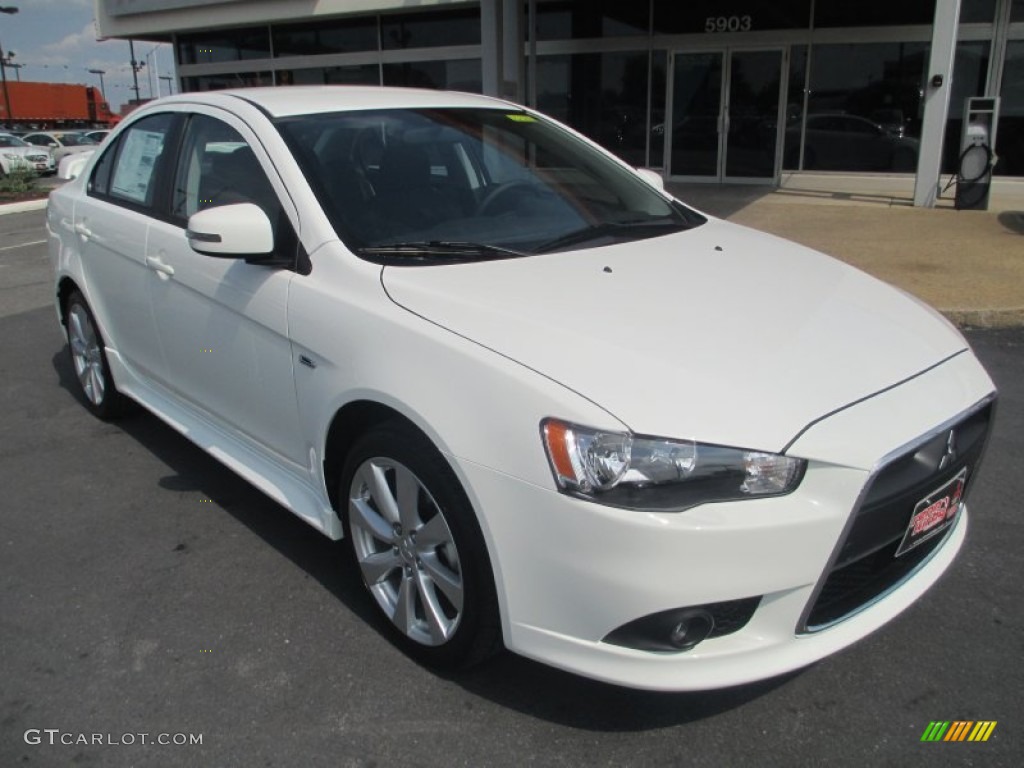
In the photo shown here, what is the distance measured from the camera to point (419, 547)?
2.53 m

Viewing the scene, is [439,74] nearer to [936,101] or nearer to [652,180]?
[936,101]

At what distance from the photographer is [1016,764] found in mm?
2219

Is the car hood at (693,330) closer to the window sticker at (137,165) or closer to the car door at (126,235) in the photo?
the car door at (126,235)

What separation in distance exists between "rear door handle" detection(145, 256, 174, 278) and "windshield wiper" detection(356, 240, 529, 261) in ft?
3.87

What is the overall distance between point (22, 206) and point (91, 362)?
1436 centimetres

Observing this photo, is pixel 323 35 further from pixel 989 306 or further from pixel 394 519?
pixel 394 519

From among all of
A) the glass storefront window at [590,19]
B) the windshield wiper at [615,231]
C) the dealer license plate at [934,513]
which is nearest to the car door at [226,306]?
the windshield wiper at [615,231]

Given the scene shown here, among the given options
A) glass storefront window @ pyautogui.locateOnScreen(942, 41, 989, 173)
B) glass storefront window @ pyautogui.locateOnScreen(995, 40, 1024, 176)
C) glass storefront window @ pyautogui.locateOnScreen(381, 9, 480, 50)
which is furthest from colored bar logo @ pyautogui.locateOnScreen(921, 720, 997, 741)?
glass storefront window @ pyautogui.locateOnScreen(381, 9, 480, 50)

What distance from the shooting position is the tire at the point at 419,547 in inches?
91.4

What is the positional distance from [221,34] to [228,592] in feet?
70.2

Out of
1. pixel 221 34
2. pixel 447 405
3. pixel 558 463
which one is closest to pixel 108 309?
pixel 447 405

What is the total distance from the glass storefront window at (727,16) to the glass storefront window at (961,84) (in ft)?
A: 8.10

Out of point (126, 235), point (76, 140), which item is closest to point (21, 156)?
point (76, 140)

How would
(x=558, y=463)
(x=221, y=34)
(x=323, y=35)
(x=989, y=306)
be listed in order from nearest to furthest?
(x=558, y=463), (x=989, y=306), (x=323, y=35), (x=221, y=34)
